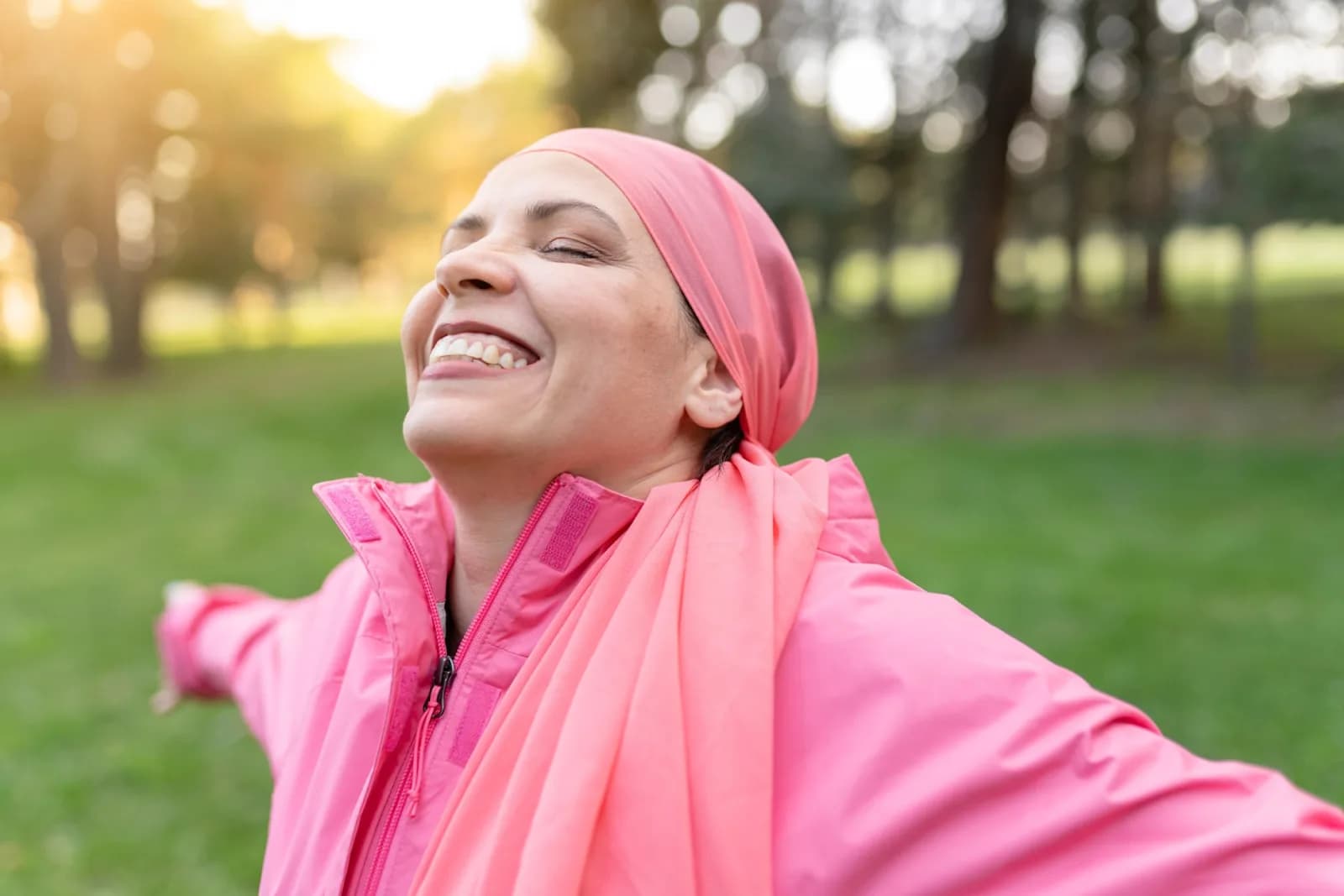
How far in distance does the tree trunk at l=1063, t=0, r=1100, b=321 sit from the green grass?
4986 millimetres

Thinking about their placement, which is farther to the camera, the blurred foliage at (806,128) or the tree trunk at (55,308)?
the tree trunk at (55,308)

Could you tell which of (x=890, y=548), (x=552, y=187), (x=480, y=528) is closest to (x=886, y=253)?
(x=890, y=548)

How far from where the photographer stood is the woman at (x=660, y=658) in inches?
56.2

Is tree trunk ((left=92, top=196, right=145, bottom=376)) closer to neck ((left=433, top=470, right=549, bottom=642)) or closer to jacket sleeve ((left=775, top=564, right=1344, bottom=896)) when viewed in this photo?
neck ((left=433, top=470, right=549, bottom=642))

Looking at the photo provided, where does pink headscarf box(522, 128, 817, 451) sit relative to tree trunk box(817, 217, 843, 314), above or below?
above

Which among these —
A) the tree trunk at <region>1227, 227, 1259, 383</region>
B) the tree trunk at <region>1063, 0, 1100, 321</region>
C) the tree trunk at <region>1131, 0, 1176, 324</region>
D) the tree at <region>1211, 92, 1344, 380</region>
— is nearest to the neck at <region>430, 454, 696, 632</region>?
the tree at <region>1211, 92, 1344, 380</region>

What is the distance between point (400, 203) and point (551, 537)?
44204 mm

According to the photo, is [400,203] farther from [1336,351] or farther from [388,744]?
[388,744]

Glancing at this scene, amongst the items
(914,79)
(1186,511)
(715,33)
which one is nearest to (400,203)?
(715,33)

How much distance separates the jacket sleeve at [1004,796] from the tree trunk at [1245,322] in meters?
13.1

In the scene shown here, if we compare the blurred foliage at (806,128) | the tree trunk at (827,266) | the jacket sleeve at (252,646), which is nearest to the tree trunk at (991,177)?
the blurred foliage at (806,128)

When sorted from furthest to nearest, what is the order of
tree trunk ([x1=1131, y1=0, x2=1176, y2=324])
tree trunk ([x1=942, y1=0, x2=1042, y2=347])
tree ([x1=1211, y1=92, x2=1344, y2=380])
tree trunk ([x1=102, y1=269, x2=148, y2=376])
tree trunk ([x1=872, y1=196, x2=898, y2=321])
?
tree trunk ([x1=872, y1=196, x2=898, y2=321]) < tree trunk ([x1=102, y1=269, x2=148, y2=376]) < tree trunk ([x1=1131, y1=0, x2=1176, y2=324]) < tree trunk ([x1=942, y1=0, x2=1042, y2=347]) < tree ([x1=1211, y1=92, x2=1344, y2=380])

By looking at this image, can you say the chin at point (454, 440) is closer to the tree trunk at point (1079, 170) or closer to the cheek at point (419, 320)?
the cheek at point (419, 320)

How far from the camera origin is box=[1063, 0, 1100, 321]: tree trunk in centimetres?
1662
